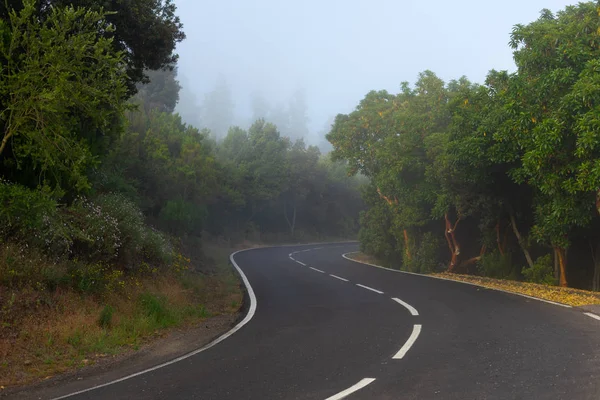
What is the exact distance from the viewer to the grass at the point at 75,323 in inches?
346

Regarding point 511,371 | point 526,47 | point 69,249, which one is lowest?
point 511,371

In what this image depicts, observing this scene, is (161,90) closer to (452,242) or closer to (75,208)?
(452,242)

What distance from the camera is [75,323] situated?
34.0ft

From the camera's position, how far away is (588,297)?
14.5 metres

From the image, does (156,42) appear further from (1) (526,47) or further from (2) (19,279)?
(1) (526,47)

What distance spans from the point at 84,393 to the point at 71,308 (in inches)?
166

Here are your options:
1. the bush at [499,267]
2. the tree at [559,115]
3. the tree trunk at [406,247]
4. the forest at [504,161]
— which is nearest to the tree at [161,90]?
the forest at [504,161]

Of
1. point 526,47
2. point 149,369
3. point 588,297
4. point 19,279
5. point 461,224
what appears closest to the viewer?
point 149,369

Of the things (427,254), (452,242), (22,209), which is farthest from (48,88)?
(427,254)

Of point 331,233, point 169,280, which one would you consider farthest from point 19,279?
point 331,233

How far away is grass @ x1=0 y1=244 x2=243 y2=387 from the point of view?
880 centimetres

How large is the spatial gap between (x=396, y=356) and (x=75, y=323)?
5.80 m

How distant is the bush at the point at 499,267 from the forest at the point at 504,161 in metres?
0.05

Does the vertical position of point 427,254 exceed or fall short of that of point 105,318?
it exceeds it
